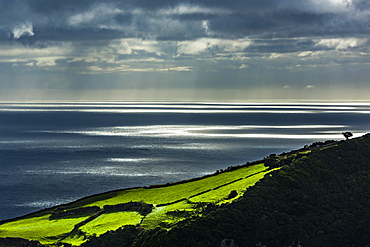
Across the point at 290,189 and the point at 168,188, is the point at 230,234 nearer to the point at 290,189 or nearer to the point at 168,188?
the point at 290,189

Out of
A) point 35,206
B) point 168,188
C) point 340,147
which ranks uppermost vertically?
point 340,147

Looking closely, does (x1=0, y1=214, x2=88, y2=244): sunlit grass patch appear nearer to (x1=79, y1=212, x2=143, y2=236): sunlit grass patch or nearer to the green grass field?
the green grass field

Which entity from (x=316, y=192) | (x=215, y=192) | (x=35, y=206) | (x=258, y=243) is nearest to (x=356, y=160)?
(x=316, y=192)

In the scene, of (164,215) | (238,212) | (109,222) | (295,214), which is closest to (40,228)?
(109,222)

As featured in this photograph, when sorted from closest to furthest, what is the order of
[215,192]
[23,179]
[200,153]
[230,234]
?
[230,234]
[215,192]
[23,179]
[200,153]

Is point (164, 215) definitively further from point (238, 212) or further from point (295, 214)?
point (295, 214)

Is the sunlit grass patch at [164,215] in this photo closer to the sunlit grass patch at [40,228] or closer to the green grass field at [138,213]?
the green grass field at [138,213]
